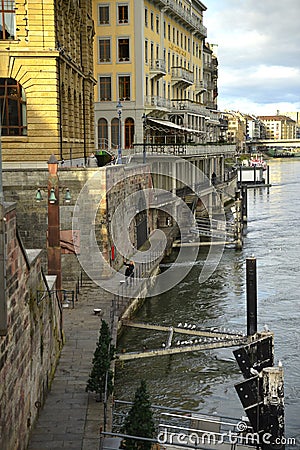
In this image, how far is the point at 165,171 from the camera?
52031 mm

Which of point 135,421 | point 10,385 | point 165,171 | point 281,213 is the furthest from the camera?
point 281,213

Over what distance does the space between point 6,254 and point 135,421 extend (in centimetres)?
391

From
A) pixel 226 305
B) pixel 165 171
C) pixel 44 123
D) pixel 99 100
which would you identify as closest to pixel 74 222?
pixel 44 123

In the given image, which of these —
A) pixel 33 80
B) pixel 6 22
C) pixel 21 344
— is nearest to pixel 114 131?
pixel 33 80

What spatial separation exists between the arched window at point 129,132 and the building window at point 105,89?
7.98ft

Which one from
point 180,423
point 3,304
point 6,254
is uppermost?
point 6,254

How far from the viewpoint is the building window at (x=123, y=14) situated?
172 feet

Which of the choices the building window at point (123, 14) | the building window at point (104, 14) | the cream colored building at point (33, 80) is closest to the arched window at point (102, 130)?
the building window at point (104, 14)

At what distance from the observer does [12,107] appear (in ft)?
91.9

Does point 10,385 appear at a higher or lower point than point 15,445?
higher

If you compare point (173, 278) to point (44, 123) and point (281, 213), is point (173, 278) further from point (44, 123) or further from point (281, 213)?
point (281, 213)

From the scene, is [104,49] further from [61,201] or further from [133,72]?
[61,201]

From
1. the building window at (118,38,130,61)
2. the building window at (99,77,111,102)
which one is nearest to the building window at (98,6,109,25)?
the building window at (118,38,130,61)

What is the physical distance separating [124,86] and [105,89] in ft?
5.38
